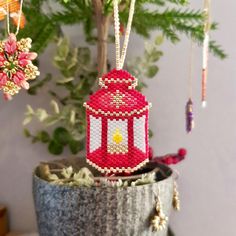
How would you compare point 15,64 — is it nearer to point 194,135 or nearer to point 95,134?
point 95,134

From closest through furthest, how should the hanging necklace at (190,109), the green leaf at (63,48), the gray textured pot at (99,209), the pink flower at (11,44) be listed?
1. the pink flower at (11,44)
2. the gray textured pot at (99,209)
3. the hanging necklace at (190,109)
4. the green leaf at (63,48)

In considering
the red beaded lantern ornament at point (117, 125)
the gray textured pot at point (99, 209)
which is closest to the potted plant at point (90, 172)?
the gray textured pot at point (99, 209)

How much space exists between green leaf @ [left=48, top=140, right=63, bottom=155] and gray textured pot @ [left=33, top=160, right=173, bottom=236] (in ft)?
0.86

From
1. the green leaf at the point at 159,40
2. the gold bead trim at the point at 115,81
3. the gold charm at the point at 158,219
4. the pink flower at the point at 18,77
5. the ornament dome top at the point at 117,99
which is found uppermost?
the green leaf at the point at 159,40

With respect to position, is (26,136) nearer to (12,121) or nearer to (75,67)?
(12,121)

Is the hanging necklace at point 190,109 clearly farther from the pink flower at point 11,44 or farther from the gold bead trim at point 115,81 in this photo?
the pink flower at point 11,44

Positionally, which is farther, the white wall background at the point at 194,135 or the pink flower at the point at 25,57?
the white wall background at the point at 194,135

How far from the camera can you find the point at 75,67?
89 centimetres

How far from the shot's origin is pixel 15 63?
0.53 meters

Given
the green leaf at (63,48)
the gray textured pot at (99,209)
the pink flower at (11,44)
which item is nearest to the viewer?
the pink flower at (11,44)

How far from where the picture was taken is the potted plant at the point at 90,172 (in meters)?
0.65

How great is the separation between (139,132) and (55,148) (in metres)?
0.45

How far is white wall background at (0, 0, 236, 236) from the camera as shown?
92 cm

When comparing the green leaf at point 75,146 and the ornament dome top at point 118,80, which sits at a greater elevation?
the ornament dome top at point 118,80
